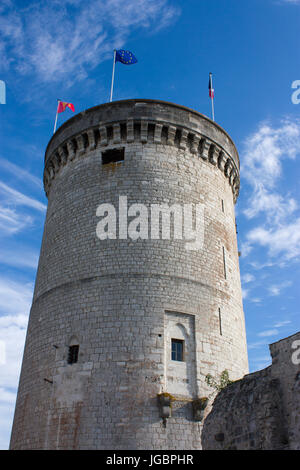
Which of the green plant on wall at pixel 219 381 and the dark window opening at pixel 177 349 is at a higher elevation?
the dark window opening at pixel 177 349

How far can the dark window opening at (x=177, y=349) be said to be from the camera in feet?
41.3

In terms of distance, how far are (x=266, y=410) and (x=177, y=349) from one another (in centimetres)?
457

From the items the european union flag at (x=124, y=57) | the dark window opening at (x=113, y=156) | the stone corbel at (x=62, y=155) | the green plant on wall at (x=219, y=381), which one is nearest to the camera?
the green plant on wall at (x=219, y=381)

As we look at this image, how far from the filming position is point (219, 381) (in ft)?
42.0

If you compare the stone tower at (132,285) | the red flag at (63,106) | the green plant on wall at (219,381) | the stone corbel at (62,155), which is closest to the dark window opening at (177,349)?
the stone tower at (132,285)

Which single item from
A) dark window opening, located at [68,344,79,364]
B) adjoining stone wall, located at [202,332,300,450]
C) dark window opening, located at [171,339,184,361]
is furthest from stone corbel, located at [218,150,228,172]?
adjoining stone wall, located at [202,332,300,450]

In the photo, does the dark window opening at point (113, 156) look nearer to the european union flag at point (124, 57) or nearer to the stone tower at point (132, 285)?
the stone tower at point (132, 285)

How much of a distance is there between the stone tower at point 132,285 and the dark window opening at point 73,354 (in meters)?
0.09

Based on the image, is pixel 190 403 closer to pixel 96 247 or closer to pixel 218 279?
pixel 218 279

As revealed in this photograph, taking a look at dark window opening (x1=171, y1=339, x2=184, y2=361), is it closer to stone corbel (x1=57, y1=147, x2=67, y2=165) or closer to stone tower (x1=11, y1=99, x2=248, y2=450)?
stone tower (x1=11, y1=99, x2=248, y2=450)

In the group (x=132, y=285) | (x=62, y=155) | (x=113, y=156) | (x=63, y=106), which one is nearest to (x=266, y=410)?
(x=132, y=285)

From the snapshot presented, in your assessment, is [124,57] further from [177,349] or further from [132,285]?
[177,349]
